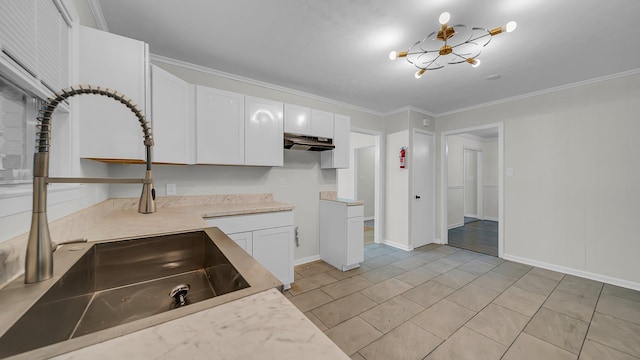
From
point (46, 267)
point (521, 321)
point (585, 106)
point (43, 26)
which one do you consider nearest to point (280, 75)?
point (43, 26)

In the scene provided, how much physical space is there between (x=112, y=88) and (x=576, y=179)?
15.8 feet

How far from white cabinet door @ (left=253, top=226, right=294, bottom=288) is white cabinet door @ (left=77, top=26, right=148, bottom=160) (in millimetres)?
1231

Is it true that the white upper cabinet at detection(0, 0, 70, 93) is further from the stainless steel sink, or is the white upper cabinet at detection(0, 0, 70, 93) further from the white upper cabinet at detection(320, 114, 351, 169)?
the white upper cabinet at detection(320, 114, 351, 169)

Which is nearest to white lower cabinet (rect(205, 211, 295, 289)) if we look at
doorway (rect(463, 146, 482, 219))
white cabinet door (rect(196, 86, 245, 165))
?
white cabinet door (rect(196, 86, 245, 165))

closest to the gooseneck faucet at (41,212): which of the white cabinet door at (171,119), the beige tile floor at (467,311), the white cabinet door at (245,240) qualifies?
the white cabinet door at (171,119)

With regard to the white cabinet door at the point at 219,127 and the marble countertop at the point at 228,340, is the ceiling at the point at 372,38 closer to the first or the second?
the white cabinet door at the point at 219,127

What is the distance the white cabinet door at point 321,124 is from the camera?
308 centimetres

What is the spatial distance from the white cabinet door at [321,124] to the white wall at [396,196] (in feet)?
5.07

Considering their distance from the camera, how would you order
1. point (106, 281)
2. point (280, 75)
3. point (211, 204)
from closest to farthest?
point (106, 281), point (211, 204), point (280, 75)

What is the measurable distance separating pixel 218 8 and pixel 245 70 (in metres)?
0.96

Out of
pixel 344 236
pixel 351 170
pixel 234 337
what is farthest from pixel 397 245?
pixel 234 337

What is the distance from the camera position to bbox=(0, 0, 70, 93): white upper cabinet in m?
0.79

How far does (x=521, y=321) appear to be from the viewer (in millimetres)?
2029

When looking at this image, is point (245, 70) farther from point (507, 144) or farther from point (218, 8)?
point (507, 144)
